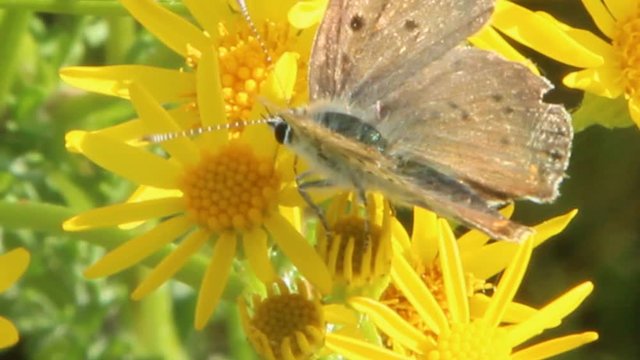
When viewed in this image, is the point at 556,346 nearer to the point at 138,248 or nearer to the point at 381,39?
the point at 381,39

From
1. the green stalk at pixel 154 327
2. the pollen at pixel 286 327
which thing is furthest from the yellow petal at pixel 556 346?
the green stalk at pixel 154 327

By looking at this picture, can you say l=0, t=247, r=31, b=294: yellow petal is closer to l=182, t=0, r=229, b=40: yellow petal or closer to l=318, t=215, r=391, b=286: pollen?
l=318, t=215, r=391, b=286: pollen

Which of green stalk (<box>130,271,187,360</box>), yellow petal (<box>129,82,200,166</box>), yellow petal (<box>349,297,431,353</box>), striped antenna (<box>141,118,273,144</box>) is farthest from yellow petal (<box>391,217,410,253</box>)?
green stalk (<box>130,271,187,360</box>)

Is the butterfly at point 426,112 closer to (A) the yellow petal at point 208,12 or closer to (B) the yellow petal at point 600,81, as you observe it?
(B) the yellow petal at point 600,81

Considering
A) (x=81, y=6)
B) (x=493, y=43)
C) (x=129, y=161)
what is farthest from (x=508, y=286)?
(x=81, y=6)

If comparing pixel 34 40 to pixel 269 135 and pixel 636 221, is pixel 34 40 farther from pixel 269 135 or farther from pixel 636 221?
pixel 636 221
